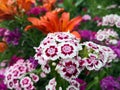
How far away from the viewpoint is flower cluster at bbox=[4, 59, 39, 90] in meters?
2.43

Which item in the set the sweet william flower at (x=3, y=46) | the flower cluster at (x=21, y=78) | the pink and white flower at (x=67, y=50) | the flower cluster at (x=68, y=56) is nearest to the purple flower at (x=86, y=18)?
the sweet william flower at (x=3, y=46)

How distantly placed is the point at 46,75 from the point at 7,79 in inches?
9.3

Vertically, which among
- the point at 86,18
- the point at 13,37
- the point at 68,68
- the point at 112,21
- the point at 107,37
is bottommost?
the point at 68,68

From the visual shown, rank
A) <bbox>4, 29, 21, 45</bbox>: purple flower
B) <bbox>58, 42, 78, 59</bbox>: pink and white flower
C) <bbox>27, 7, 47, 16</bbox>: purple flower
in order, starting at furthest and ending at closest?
<bbox>27, 7, 47, 16</bbox>: purple flower, <bbox>4, 29, 21, 45</bbox>: purple flower, <bbox>58, 42, 78, 59</bbox>: pink and white flower

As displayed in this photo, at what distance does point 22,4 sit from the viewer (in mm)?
3150

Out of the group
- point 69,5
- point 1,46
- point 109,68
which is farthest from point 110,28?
point 69,5

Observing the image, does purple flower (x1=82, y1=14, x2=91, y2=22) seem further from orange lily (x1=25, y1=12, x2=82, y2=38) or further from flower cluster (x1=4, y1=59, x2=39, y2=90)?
flower cluster (x1=4, y1=59, x2=39, y2=90)

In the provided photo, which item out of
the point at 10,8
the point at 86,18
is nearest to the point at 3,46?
the point at 10,8

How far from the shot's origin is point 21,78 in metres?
2.44

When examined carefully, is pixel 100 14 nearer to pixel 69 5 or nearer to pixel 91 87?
pixel 69 5

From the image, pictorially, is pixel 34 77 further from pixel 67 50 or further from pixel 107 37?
pixel 107 37

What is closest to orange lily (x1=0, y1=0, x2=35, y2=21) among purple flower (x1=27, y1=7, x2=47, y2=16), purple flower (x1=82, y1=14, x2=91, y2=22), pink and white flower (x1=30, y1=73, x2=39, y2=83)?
purple flower (x1=27, y1=7, x2=47, y2=16)

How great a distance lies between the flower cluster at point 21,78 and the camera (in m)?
2.43

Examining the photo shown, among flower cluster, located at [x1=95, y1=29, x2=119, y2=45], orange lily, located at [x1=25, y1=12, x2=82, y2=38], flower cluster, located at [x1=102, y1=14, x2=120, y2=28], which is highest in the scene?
flower cluster, located at [x1=102, y1=14, x2=120, y2=28]
